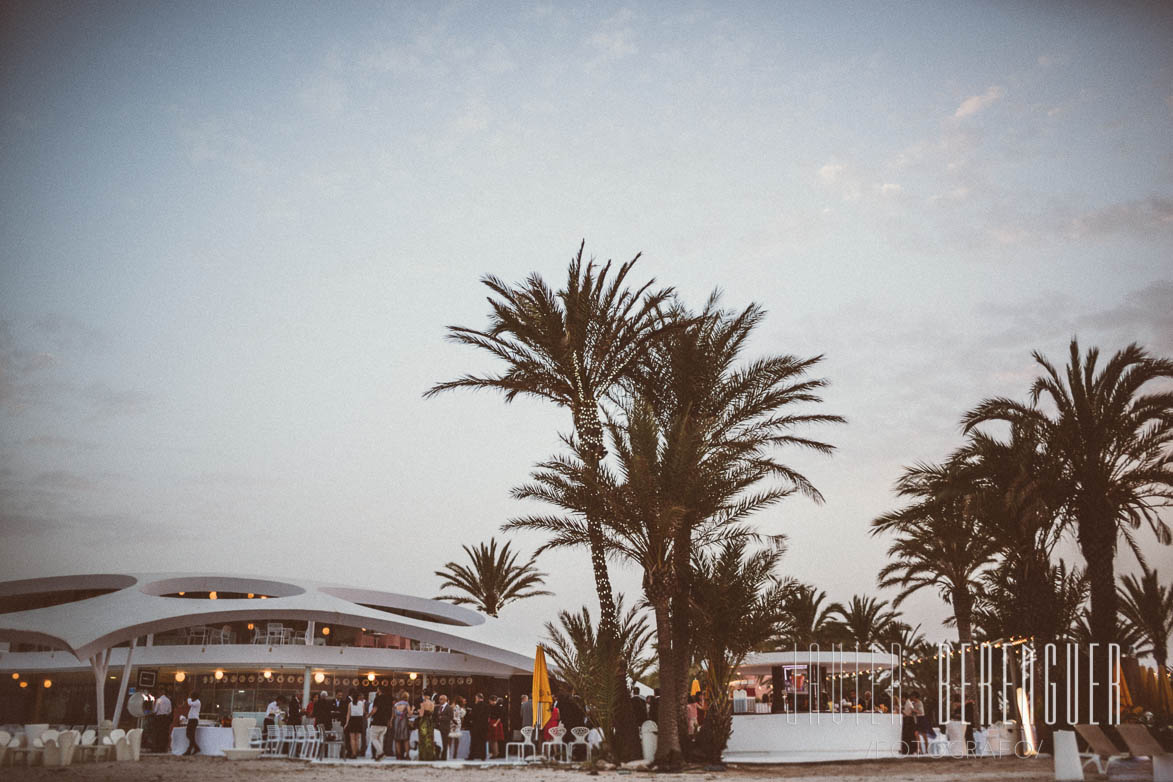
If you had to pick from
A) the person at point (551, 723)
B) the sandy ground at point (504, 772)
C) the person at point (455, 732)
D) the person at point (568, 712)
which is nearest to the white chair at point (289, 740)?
the sandy ground at point (504, 772)

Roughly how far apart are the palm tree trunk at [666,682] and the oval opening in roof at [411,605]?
72.6 feet

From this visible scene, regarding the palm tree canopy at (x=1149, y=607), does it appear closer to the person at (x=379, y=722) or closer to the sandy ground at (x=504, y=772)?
the sandy ground at (x=504, y=772)

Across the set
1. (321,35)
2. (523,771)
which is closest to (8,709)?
(523,771)

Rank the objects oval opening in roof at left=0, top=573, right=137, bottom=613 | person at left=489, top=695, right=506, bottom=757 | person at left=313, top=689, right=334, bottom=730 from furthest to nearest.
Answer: oval opening in roof at left=0, top=573, right=137, bottom=613, person at left=313, top=689, right=334, bottom=730, person at left=489, top=695, right=506, bottom=757

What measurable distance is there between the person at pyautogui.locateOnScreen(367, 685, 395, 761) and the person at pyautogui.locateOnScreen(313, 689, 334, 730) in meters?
1.65

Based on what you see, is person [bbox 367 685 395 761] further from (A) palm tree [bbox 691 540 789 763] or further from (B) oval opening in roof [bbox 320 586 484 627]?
(B) oval opening in roof [bbox 320 586 484 627]

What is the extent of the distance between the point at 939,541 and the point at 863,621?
18206 millimetres

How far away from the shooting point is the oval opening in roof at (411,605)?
41.8 metres

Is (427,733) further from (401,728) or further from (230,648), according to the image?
(230,648)

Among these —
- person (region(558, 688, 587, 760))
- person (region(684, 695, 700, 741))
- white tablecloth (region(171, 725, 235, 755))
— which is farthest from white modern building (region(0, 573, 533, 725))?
person (region(684, 695, 700, 741))

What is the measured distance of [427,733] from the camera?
23.3 meters

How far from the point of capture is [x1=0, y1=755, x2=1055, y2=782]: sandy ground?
56.0 feet

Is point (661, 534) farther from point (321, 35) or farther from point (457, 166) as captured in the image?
point (321, 35)

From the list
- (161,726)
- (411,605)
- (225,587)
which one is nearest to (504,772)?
(161,726)
